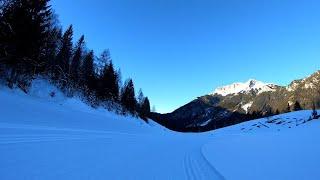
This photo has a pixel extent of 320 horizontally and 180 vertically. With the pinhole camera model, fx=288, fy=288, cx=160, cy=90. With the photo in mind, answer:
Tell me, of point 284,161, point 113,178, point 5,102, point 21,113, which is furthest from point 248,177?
point 5,102

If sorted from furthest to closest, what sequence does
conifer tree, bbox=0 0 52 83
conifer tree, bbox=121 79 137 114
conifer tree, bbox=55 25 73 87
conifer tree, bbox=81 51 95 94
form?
conifer tree, bbox=121 79 137 114 → conifer tree, bbox=81 51 95 94 → conifer tree, bbox=55 25 73 87 → conifer tree, bbox=0 0 52 83

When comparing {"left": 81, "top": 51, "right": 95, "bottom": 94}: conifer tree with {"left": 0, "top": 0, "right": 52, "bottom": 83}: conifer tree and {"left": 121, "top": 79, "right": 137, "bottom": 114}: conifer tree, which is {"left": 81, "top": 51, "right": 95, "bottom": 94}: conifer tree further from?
{"left": 0, "top": 0, "right": 52, "bottom": 83}: conifer tree

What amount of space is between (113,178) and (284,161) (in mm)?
5803

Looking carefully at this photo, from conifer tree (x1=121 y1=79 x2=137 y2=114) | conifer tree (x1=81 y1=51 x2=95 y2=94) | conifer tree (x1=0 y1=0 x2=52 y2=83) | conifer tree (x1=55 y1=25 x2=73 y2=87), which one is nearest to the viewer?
conifer tree (x1=0 y1=0 x2=52 y2=83)

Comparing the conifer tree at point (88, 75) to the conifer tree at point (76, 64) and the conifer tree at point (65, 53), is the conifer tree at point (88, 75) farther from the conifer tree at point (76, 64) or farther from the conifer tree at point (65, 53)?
the conifer tree at point (65, 53)

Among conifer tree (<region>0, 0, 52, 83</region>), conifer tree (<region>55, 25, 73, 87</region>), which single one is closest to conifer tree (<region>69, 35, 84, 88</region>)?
conifer tree (<region>55, 25, 73, 87</region>)

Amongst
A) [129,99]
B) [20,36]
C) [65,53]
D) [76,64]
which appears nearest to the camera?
[20,36]

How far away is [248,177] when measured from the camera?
8.10 meters

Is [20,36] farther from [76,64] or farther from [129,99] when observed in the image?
[129,99]

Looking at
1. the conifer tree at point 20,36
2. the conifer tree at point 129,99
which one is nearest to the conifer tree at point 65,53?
the conifer tree at point 20,36

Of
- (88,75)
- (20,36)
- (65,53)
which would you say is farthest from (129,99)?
(20,36)

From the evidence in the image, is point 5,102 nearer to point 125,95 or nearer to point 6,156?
point 6,156

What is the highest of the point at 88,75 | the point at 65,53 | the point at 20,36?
the point at 65,53

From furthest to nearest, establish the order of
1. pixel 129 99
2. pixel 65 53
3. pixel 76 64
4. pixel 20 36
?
pixel 129 99
pixel 76 64
pixel 65 53
pixel 20 36
